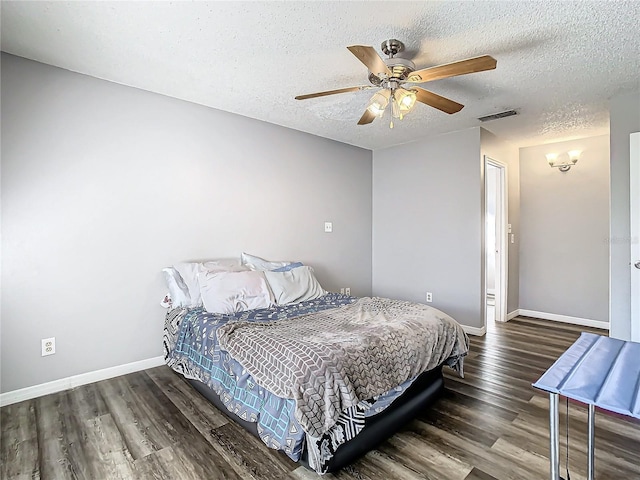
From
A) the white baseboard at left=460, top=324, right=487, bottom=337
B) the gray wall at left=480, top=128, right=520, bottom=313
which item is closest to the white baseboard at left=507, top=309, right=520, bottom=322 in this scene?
the gray wall at left=480, top=128, right=520, bottom=313

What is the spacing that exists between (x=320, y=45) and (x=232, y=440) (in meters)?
2.48

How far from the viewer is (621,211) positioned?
2889 mm

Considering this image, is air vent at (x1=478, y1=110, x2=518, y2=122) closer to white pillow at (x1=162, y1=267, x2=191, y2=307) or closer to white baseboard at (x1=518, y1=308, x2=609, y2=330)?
white baseboard at (x1=518, y1=308, x2=609, y2=330)

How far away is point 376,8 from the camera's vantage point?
179 cm

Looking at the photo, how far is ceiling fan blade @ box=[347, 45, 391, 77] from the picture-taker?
1.64 m

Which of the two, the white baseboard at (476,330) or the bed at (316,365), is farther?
the white baseboard at (476,330)

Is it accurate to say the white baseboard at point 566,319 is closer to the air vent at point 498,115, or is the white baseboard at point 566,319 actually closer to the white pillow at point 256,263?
the air vent at point 498,115

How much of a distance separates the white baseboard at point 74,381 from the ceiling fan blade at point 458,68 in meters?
3.05

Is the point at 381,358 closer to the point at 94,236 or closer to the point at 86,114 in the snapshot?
the point at 94,236

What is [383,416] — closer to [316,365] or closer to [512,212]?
[316,365]

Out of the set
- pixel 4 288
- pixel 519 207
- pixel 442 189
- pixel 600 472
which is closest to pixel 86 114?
pixel 4 288

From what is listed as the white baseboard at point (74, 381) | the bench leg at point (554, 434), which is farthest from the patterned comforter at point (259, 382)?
the bench leg at point (554, 434)

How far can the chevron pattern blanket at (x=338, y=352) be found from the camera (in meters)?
1.56

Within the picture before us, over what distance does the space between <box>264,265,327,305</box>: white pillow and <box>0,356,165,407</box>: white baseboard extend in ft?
3.95
